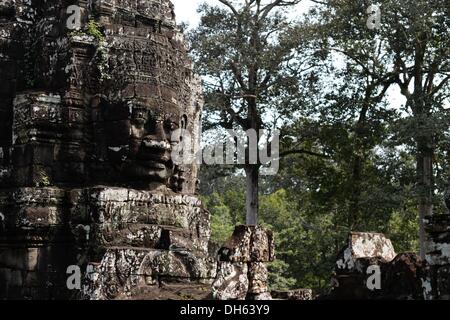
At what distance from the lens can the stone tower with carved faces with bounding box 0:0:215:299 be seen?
29.6ft

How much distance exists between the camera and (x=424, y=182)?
19.0 metres

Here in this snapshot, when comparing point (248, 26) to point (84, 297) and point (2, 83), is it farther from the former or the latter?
point (84, 297)

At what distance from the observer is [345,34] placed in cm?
2116

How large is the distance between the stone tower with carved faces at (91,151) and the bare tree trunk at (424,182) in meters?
9.93

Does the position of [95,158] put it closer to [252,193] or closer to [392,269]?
[392,269]

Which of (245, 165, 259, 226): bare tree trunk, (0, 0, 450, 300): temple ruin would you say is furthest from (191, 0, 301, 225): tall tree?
(0, 0, 450, 300): temple ruin

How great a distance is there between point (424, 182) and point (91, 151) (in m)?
11.6

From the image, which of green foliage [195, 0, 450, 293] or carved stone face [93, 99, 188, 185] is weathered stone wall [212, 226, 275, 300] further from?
green foliage [195, 0, 450, 293]

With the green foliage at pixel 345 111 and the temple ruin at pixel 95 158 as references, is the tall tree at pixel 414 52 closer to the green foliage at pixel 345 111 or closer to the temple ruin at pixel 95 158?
the green foliage at pixel 345 111

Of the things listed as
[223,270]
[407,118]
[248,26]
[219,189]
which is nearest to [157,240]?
[223,270]

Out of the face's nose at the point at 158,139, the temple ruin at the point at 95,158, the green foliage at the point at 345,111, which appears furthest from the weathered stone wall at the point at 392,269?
the green foliage at the point at 345,111

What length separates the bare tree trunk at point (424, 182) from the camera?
1866cm

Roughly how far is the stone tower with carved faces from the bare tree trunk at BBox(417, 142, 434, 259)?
32.6ft
